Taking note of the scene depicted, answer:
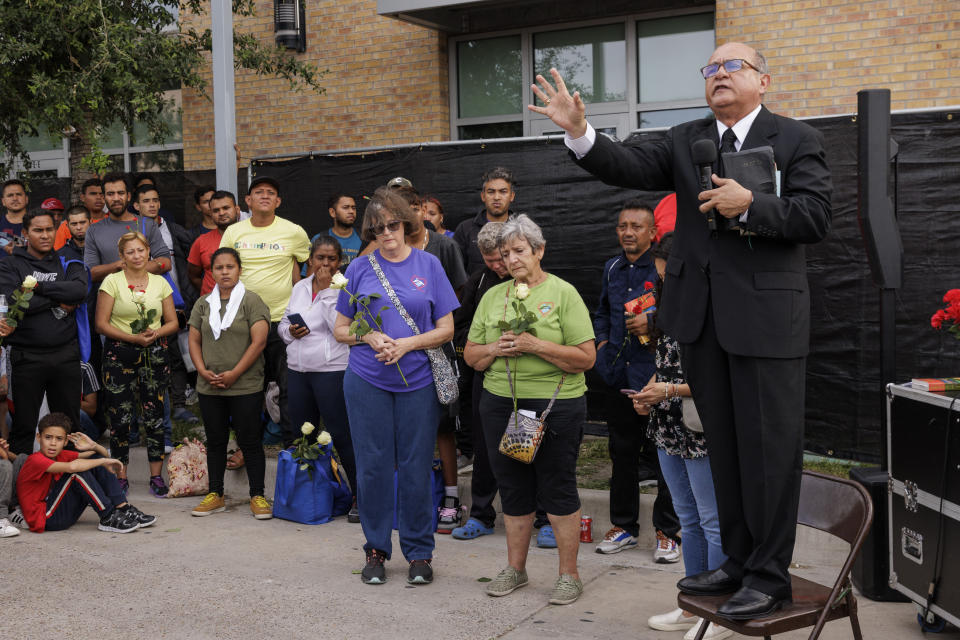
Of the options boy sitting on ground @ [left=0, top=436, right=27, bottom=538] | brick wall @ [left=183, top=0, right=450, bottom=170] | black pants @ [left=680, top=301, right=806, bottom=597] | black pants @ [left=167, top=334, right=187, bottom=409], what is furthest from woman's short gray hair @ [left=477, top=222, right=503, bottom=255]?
brick wall @ [left=183, top=0, right=450, bottom=170]

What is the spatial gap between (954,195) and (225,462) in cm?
544

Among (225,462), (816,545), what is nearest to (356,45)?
(225,462)

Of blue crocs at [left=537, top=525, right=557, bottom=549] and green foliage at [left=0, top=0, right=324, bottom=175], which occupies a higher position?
green foliage at [left=0, top=0, right=324, bottom=175]

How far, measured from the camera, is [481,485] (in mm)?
6312

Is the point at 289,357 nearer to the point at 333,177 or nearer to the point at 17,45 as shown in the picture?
the point at 333,177

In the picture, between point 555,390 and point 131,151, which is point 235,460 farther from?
point 131,151

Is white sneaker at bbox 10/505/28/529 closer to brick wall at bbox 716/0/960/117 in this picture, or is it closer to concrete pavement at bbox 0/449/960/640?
concrete pavement at bbox 0/449/960/640

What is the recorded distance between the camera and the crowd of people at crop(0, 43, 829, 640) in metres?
3.14

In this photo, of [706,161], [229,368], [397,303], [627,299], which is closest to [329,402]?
[229,368]

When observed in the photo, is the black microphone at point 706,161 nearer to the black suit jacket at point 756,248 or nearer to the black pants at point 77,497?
the black suit jacket at point 756,248

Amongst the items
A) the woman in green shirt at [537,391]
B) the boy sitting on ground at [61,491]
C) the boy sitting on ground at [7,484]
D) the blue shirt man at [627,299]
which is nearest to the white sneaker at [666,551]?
the woman in green shirt at [537,391]

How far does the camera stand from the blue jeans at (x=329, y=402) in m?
6.79

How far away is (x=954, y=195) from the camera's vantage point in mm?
6441

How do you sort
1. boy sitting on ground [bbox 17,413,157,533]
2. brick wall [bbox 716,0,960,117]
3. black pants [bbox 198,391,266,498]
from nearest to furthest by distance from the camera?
1. boy sitting on ground [bbox 17,413,157,533]
2. black pants [bbox 198,391,266,498]
3. brick wall [bbox 716,0,960,117]
